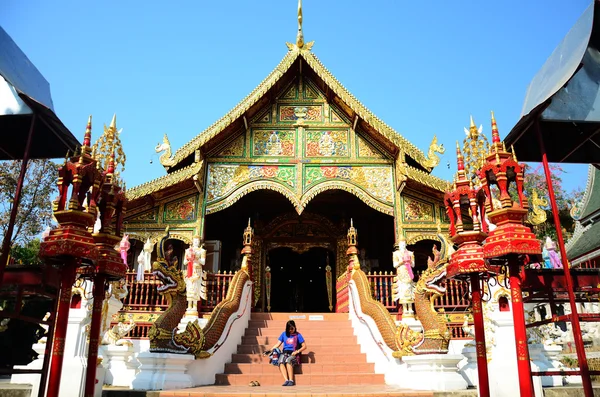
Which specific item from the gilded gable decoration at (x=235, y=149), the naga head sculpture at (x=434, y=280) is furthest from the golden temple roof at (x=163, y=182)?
the naga head sculpture at (x=434, y=280)

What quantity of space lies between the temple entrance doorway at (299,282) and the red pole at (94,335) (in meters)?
11.1

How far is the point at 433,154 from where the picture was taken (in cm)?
1061

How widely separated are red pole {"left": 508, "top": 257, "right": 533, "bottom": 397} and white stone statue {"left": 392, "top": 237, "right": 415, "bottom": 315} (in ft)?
16.3

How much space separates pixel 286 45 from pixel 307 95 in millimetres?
1262

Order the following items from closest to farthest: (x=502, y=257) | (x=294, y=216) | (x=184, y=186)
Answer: (x=502, y=257) → (x=184, y=186) → (x=294, y=216)

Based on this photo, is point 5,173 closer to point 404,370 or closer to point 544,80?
point 404,370

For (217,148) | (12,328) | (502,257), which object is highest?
(217,148)

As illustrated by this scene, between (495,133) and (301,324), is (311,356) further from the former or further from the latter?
(495,133)

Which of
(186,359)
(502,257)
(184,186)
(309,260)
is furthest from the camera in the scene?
(309,260)

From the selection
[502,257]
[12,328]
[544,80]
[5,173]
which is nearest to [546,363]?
[502,257]

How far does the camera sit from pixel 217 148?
11055 millimetres

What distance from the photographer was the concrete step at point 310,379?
6.37 m

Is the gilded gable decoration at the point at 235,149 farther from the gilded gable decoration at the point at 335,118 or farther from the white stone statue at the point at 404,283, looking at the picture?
the white stone statue at the point at 404,283

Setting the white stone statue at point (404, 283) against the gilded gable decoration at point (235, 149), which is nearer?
the white stone statue at point (404, 283)
